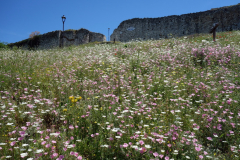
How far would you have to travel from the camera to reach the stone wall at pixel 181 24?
2448 cm

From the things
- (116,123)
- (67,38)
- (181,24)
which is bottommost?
(116,123)

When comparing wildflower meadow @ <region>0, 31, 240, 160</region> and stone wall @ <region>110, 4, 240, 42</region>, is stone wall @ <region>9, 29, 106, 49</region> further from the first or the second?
wildflower meadow @ <region>0, 31, 240, 160</region>

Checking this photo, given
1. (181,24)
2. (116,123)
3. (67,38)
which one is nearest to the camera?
(116,123)

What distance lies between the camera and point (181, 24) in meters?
27.8

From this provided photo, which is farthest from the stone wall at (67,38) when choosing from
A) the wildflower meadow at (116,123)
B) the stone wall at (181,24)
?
the wildflower meadow at (116,123)

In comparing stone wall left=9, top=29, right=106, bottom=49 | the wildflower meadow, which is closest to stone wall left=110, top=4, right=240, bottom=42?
stone wall left=9, top=29, right=106, bottom=49

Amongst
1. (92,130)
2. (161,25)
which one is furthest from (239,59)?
(161,25)

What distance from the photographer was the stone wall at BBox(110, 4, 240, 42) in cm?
2448

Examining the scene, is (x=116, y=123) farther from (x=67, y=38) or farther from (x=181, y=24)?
(x=67, y=38)

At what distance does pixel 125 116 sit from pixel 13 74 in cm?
437

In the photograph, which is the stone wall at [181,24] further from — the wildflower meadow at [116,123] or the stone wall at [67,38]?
the wildflower meadow at [116,123]

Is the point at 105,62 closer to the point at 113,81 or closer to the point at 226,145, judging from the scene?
the point at 113,81

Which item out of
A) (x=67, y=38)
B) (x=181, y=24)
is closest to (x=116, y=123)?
(x=181, y=24)

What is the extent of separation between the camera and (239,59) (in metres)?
7.02
